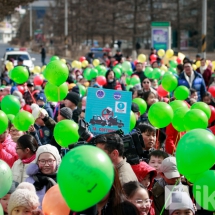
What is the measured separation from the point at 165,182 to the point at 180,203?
84 cm

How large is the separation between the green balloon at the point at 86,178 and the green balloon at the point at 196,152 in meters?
1.38

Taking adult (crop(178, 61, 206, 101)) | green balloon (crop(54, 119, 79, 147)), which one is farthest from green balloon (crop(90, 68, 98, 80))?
green balloon (crop(54, 119, 79, 147))

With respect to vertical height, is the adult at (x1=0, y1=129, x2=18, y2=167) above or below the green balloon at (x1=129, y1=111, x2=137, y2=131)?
below

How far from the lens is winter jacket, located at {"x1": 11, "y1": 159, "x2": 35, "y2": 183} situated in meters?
6.58

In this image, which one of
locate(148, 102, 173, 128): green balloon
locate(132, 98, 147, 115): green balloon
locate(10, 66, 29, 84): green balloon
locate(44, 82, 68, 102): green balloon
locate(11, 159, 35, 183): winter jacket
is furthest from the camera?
locate(10, 66, 29, 84): green balloon

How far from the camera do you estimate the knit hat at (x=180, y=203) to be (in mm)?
4988

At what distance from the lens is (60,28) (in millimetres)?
58906

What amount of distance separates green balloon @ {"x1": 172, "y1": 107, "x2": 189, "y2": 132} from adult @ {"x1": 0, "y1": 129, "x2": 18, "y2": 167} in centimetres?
207

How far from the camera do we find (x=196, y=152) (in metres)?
5.18

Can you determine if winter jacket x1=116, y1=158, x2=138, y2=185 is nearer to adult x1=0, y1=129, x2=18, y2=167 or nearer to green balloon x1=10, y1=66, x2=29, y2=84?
adult x1=0, y1=129, x2=18, y2=167

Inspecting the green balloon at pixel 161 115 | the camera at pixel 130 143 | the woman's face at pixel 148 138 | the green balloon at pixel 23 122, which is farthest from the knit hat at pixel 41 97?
the camera at pixel 130 143

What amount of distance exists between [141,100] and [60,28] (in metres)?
49.5

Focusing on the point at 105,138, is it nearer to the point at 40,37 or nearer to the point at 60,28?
the point at 60,28

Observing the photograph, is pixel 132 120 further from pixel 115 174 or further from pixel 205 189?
pixel 115 174
